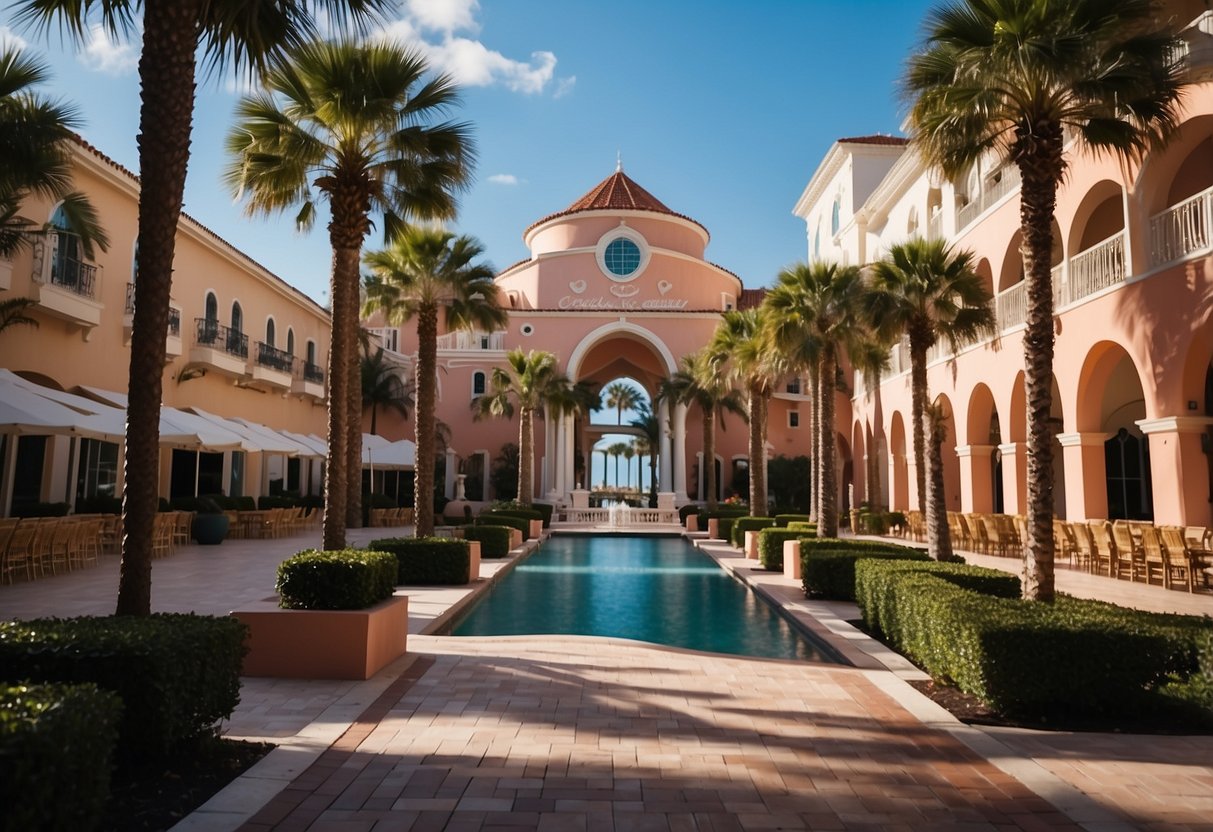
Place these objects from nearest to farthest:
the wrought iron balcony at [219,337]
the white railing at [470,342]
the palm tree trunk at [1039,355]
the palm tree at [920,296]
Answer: the palm tree trunk at [1039,355], the palm tree at [920,296], the wrought iron balcony at [219,337], the white railing at [470,342]

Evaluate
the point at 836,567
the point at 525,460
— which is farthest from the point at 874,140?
the point at 836,567

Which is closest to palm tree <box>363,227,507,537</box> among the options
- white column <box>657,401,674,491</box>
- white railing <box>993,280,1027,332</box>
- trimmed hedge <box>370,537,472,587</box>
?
trimmed hedge <box>370,537,472,587</box>

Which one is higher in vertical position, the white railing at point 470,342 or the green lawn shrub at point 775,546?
the white railing at point 470,342

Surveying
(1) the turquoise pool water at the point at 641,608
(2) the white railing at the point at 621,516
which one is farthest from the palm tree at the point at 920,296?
(2) the white railing at the point at 621,516

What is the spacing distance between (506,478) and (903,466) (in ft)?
57.1

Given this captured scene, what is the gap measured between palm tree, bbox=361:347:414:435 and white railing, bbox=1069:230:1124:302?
27533 mm

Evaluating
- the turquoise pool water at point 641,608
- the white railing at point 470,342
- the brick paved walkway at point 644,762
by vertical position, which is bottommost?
the turquoise pool water at point 641,608

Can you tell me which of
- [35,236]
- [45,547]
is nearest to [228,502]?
[35,236]

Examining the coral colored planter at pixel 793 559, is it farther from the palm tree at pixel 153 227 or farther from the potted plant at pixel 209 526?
the potted plant at pixel 209 526

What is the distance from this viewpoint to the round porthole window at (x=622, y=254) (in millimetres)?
40344

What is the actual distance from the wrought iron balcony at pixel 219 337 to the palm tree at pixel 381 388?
401 inches

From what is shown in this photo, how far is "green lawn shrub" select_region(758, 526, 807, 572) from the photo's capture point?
1639 cm

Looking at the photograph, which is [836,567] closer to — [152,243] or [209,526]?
[152,243]

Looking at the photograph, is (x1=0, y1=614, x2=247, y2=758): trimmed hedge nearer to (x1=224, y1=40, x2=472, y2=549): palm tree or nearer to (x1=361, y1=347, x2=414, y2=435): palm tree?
(x1=224, y1=40, x2=472, y2=549): palm tree
